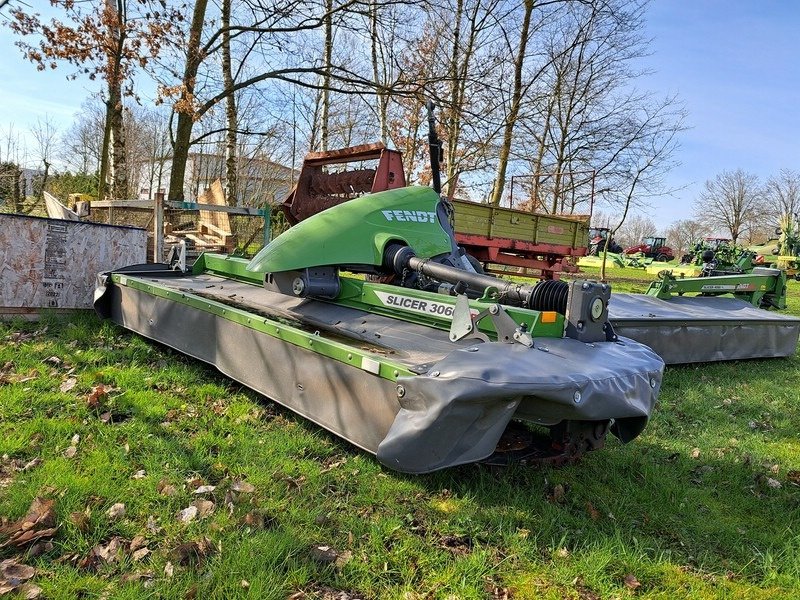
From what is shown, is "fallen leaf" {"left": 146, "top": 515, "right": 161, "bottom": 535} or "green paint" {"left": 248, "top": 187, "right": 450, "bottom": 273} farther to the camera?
"green paint" {"left": 248, "top": 187, "right": 450, "bottom": 273}

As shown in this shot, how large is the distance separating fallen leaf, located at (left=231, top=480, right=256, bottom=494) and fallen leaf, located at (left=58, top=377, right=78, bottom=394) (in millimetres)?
1680

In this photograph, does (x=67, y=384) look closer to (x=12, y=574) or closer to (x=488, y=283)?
(x=12, y=574)

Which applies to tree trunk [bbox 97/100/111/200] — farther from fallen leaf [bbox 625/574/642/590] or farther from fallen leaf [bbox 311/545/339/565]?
fallen leaf [bbox 625/574/642/590]

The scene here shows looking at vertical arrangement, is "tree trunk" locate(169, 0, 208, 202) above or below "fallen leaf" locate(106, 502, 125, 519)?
above

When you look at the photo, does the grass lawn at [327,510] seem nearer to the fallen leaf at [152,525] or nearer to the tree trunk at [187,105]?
the fallen leaf at [152,525]

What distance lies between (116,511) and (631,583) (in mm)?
2175

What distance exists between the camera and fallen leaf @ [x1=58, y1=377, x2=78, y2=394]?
376 cm

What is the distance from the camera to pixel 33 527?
227cm

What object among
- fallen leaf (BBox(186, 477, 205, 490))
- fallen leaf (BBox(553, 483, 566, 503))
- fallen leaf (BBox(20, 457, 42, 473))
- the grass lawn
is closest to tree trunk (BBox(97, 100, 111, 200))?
the grass lawn

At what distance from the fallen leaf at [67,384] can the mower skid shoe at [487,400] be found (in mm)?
Result: 2397

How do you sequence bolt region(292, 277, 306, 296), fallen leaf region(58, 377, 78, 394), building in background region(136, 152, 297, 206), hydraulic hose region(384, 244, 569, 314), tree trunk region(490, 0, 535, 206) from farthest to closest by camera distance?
building in background region(136, 152, 297, 206) → tree trunk region(490, 0, 535, 206) → bolt region(292, 277, 306, 296) → fallen leaf region(58, 377, 78, 394) → hydraulic hose region(384, 244, 569, 314)

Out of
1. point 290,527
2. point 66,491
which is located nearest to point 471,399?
point 290,527

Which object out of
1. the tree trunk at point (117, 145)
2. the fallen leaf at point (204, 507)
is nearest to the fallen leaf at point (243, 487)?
the fallen leaf at point (204, 507)

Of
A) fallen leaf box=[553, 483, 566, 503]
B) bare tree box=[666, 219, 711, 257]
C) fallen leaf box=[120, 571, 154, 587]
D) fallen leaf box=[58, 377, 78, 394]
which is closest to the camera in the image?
fallen leaf box=[120, 571, 154, 587]
